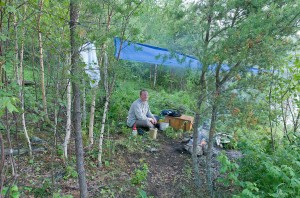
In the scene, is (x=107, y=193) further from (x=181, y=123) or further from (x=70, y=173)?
(x=181, y=123)

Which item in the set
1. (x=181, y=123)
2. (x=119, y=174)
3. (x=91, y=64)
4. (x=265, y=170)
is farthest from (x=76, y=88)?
(x=181, y=123)

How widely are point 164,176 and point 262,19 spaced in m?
2.33

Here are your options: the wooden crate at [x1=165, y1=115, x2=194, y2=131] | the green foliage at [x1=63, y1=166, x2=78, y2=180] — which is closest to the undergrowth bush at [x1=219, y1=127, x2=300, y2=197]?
the green foliage at [x1=63, y1=166, x2=78, y2=180]

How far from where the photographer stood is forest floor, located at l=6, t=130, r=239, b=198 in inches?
105

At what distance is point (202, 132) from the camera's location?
461 cm

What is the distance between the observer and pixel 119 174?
3195 mm

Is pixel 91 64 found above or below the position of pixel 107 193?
above

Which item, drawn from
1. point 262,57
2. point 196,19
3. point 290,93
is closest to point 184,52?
point 196,19

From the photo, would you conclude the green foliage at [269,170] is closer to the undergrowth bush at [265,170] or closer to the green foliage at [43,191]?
the undergrowth bush at [265,170]

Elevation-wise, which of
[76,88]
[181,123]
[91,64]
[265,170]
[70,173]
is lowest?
[70,173]

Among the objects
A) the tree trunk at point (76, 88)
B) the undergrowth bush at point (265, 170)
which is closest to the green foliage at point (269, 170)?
the undergrowth bush at point (265, 170)

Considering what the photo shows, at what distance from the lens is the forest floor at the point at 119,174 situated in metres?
2.67

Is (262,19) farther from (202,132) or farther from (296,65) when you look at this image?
(202,132)

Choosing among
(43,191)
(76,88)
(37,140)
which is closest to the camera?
(76,88)
